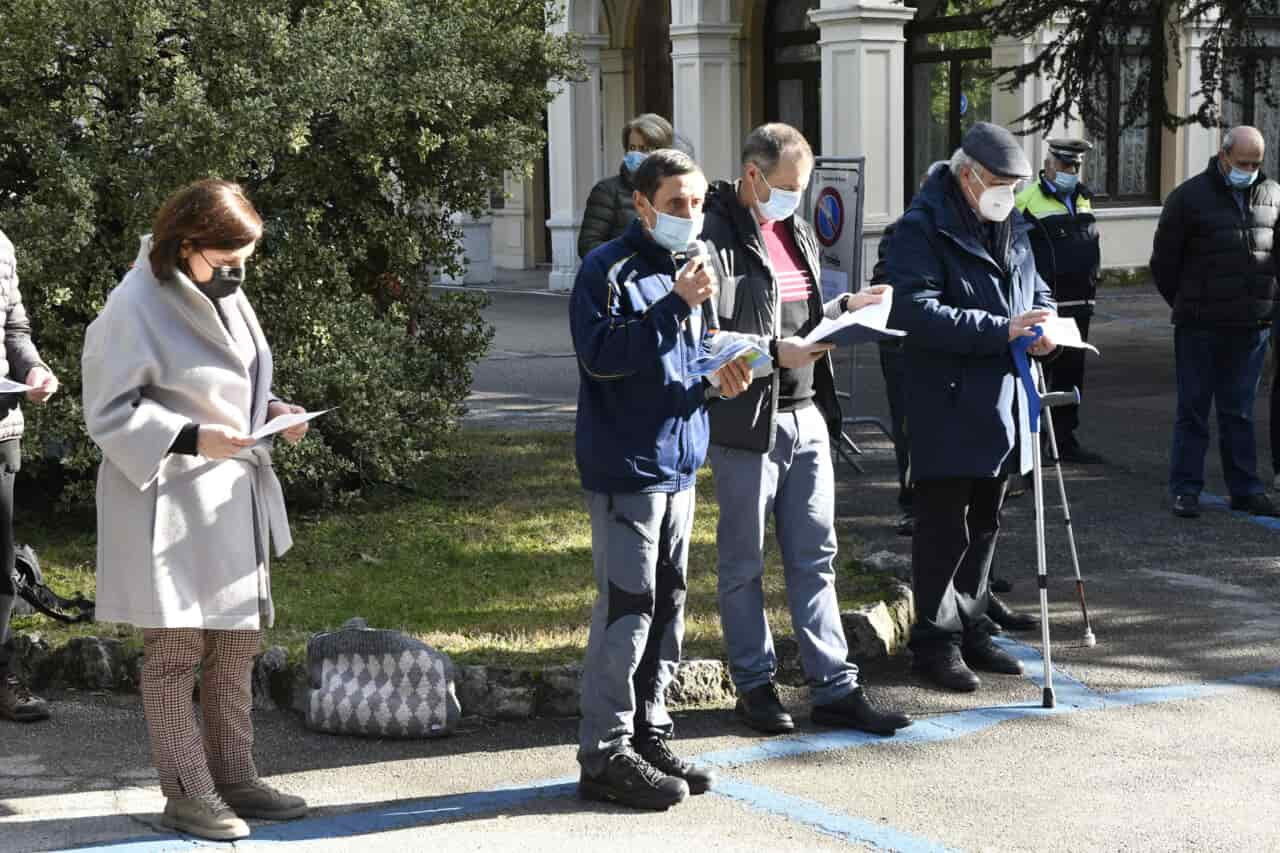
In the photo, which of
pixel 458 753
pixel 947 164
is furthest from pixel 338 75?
pixel 458 753

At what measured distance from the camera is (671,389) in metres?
5.14

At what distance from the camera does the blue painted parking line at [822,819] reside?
485 centimetres

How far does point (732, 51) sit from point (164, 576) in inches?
846

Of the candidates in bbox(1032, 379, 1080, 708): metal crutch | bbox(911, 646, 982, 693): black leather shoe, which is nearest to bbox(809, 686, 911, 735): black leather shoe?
bbox(911, 646, 982, 693): black leather shoe

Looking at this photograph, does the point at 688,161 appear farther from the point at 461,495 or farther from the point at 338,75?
the point at 461,495

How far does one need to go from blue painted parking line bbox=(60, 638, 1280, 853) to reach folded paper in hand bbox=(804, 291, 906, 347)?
1315 mm

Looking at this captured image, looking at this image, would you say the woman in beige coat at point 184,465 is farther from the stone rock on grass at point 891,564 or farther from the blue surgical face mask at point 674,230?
the stone rock on grass at point 891,564

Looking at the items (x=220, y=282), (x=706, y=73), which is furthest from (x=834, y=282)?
(x=706, y=73)

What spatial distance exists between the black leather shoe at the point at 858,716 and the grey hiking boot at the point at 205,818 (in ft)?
6.50

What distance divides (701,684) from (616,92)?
79.4 feet

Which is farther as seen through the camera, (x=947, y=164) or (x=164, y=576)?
(x=947, y=164)

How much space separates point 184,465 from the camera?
4859 mm

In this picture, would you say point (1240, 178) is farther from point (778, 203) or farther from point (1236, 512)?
point (778, 203)

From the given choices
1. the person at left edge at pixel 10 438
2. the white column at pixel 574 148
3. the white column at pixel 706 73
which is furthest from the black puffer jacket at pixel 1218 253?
the white column at pixel 574 148
